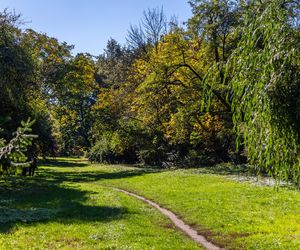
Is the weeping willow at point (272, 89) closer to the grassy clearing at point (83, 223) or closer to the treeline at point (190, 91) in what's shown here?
the treeline at point (190, 91)

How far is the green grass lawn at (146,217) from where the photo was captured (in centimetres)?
1078

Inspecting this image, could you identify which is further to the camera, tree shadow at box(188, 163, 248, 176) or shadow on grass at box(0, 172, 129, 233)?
tree shadow at box(188, 163, 248, 176)

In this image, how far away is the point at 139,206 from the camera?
16.7 m

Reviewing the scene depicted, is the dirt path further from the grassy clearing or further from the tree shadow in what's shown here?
the tree shadow

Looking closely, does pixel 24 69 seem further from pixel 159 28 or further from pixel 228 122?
pixel 159 28

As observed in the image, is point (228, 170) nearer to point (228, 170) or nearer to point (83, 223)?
point (228, 170)

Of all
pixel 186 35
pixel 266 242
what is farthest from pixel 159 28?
pixel 266 242

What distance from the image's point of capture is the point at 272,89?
6.45 m

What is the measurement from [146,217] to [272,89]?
29.4 feet

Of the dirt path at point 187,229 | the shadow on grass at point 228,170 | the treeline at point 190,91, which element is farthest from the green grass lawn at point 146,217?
the shadow on grass at point 228,170

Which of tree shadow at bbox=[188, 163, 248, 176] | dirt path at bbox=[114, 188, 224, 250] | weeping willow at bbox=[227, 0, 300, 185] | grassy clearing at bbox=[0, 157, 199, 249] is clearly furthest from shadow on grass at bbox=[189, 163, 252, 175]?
weeping willow at bbox=[227, 0, 300, 185]

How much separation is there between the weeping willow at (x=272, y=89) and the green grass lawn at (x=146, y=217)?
4.35m

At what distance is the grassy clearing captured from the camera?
10.6 metres

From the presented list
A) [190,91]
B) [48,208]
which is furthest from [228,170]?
[48,208]
